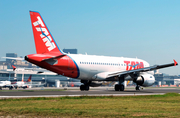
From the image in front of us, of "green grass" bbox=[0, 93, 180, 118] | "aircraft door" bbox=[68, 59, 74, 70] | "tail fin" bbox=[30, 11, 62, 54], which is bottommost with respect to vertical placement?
"green grass" bbox=[0, 93, 180, 118]

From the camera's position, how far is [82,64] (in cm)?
3828

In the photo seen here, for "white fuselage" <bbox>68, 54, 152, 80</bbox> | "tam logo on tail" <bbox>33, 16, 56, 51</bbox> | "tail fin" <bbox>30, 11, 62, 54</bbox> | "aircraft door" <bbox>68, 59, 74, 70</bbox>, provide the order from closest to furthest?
"tail fin" <bbox>30, 11, 62, 54</bbox>
"tam logo on tail" <bbox>33, 16, 56, 51</bbox>
"aircraft door" <bbox>68, 59, 74, 70</bbox>
"white fuselage" <bbox>68, 54, 152, 80</bbox>

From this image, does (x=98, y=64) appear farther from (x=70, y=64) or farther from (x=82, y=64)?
(x=70, y=64)

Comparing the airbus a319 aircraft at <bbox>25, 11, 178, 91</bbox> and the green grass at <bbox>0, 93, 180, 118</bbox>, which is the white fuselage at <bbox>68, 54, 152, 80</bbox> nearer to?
the airbus a319 aircraft at <bbox>25, 11, 178, 91</bbox>

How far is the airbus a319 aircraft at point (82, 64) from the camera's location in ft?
110

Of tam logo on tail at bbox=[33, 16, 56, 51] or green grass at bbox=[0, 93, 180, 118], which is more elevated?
tam logo on tail at bbox=[33, 16, 56, 51]

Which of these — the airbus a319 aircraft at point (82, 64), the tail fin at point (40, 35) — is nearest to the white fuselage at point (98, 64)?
the airbus a319 aircraft at point (82, 64)

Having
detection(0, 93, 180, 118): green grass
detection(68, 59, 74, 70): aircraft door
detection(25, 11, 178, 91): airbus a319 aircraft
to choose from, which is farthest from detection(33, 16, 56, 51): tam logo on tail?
detection(0, 93, 180, 118): green grass

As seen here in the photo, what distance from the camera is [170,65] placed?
121 feet

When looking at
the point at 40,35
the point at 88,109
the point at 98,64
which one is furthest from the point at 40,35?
the point at 88,109

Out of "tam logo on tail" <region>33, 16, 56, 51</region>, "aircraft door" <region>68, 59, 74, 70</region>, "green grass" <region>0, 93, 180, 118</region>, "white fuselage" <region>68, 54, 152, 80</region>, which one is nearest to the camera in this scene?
"green grass" <region>0, 93, 180, 118</region>

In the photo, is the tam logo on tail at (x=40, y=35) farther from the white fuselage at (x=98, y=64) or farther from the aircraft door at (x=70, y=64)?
the white fuselage at (x=98, y=64)

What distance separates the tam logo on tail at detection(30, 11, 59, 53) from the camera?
33.2 meters

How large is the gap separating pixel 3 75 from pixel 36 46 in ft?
385
